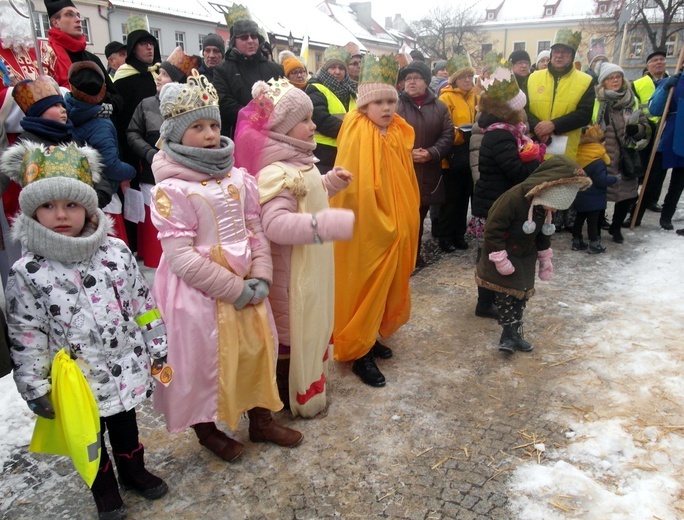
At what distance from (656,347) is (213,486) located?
3566mm

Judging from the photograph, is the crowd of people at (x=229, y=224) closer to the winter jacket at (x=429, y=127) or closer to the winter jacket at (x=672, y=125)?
the winter jacket at (x=429, y=127)

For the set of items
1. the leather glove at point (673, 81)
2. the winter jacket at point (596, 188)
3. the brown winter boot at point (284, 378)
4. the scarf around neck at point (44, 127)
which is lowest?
the brown winter boot at point (284, 378)

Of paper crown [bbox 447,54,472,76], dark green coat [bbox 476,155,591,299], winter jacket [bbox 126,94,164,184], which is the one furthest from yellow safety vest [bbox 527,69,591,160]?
winter jacket [bbox 126,94,164,184]

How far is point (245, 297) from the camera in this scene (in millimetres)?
Result: 2643

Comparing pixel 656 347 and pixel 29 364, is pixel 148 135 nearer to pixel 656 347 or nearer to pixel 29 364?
pixel 29 364

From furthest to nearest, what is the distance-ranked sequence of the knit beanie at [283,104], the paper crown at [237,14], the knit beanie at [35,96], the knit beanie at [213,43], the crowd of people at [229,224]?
1. the knit beanie at [213,43]
2. the paper crown at [237,14]
3. the knit beanie at [35,96]
4. the knit beanie at [283,104]
5. the crowd of people at [229,224]

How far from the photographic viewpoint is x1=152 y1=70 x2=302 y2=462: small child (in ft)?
8.22

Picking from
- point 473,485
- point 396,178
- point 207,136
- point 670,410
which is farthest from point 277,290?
point 670,410

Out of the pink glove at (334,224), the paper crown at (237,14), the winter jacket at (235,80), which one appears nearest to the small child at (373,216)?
the pink glove at (334,224)

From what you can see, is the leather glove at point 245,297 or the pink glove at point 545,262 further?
the pink glove at point 545,262

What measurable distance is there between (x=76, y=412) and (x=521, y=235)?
127 inches

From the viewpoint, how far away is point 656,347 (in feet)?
13.6

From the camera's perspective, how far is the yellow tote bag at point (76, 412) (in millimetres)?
2127

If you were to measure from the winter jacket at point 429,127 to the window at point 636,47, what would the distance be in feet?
132
